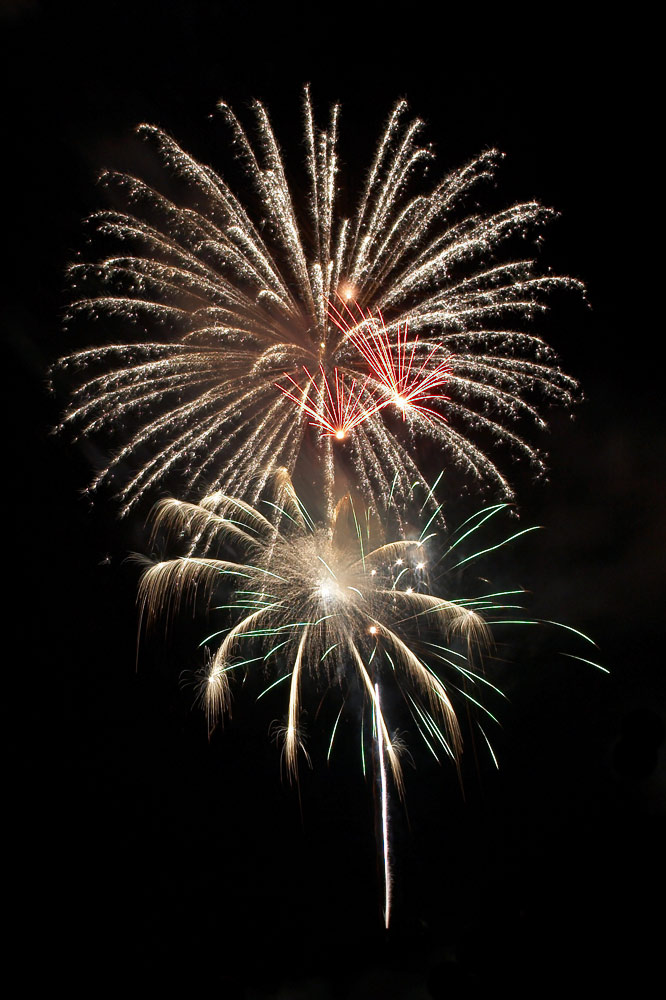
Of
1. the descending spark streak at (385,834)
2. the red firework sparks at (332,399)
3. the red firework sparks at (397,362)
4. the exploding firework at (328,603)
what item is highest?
the red firework sparks at (397,362)

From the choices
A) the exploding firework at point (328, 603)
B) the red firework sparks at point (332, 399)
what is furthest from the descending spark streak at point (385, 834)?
the red firework sparks at point (332, 399)

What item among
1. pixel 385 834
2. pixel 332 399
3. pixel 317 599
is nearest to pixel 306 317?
pixel 332 399

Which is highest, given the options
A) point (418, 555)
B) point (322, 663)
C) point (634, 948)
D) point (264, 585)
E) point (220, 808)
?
point (418, 555)

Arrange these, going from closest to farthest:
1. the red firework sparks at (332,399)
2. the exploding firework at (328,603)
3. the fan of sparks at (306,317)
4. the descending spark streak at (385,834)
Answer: the fan of sparks at (306,317), the red firework sparks at (332,399), the exploding firework at (328,603), the descending spark streak at (385,834)

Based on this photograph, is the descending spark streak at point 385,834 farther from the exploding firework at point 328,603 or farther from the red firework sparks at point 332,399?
the red firework sparks at point 332,399

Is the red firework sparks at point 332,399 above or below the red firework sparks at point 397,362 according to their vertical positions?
below

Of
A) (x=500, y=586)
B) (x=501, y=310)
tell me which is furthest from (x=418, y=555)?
(x=501, y=310)

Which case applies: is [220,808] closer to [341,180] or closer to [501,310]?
[501,310]

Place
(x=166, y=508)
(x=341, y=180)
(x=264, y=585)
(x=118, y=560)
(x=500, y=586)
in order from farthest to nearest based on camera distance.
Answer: (x=500, y=586)
(x=118, y=560)
(x=264, y=585)
(x=166, y=508)
(x=341, y=180)
